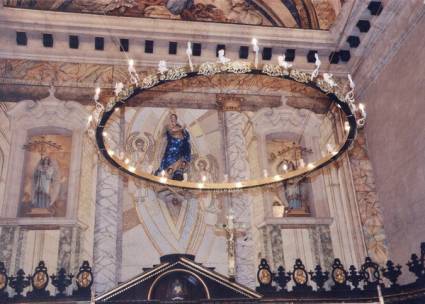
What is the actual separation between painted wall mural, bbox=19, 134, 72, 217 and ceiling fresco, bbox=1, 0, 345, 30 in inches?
106

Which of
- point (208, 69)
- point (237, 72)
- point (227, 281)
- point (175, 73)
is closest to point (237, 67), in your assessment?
point (237, 72)

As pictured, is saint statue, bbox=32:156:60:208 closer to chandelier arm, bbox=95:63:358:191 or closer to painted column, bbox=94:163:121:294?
painted column, bbox=94:163:121:294

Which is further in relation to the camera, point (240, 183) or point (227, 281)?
point (240, 183)

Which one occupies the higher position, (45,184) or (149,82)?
(45,184)

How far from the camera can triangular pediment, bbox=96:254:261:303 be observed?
595cm

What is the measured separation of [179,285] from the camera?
6078 millimetres

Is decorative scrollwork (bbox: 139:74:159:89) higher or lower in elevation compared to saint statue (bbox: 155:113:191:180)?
lower

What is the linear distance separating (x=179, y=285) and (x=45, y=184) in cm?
353

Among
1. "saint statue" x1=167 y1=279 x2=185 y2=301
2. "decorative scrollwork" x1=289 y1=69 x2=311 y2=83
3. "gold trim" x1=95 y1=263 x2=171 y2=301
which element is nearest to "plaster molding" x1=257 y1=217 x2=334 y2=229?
"saint statue" x1=167 y1=279 x2=185 y2=301

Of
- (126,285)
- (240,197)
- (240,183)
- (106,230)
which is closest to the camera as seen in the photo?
(126,285)

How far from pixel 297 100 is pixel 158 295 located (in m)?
5.29

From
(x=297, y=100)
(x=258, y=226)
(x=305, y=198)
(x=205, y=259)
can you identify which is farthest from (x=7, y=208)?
(x=297, y=100)

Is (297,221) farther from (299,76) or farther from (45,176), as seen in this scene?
(45,176)

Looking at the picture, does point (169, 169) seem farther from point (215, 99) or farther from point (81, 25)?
point (81, 25)
